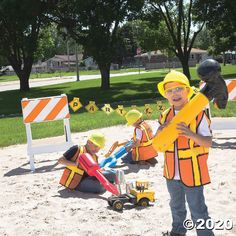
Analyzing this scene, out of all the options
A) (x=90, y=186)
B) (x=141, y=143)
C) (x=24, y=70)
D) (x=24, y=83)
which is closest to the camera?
(x=90, y=186)

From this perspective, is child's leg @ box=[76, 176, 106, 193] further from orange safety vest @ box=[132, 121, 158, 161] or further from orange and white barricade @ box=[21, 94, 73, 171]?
orange and white barricade @ box=[21, 94, 73, 171]

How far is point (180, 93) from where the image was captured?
349 cm

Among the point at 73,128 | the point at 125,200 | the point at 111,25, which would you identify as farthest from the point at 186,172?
the point at 111,25

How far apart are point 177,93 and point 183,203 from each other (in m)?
1.08

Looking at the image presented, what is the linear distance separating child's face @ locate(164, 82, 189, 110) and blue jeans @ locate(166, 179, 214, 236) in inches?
28.7

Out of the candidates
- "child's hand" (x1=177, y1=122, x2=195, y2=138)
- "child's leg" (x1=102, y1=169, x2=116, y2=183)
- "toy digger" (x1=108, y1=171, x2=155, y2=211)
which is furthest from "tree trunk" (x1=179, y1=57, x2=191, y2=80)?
"child's hand" (x1=177, y1=122, x2=195, y2=138)

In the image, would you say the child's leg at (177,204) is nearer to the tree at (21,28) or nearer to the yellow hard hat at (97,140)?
the yellow hard hat at (97,140)

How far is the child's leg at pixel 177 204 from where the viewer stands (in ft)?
12.2

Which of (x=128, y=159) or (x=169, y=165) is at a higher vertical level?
(x=169, y=165)

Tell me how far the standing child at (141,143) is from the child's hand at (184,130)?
3.67m

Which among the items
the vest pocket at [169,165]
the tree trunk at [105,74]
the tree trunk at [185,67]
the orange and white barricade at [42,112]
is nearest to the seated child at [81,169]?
the orange and white barricade at [42,112]

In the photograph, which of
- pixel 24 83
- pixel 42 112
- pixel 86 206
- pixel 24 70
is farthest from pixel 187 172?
pixel 24 83

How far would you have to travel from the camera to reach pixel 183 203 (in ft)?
12.6

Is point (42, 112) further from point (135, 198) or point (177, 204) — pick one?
point (177, 204)
